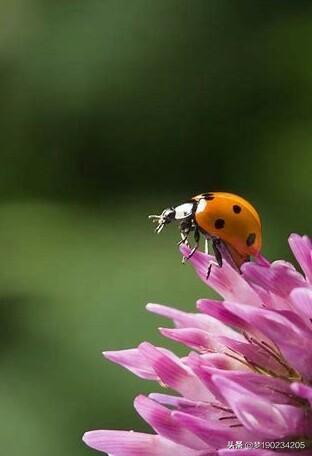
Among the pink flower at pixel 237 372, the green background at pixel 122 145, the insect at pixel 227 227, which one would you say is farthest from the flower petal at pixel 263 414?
the green background at pixel 122 145

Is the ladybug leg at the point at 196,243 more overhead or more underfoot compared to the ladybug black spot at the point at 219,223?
more underfoot

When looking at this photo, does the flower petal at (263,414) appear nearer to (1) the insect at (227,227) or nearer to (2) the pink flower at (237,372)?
(2) the pink flower at (237,372)

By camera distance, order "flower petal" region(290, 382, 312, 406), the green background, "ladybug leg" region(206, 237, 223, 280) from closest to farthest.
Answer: "flower petal" region(290, 382, 312, 406)
"ladybug leg" region(206, 237, 223, 280)
the green background

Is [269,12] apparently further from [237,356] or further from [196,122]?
[237,356]

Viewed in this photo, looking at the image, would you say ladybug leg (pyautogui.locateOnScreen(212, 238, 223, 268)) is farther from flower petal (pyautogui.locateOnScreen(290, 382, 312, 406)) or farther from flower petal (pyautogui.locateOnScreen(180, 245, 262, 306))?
flower petal (pyautogui.locateOnScreen(290, 382, 312, 406))

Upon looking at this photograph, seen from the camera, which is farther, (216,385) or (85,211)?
(85,211)

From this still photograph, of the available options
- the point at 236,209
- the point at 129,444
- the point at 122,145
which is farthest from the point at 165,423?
the point at 122,145

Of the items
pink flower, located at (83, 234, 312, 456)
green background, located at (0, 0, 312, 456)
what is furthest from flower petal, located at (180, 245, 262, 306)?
green background, located at (0, 0, 312, 456)

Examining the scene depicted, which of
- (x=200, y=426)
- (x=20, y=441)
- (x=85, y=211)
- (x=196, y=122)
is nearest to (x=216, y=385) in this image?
(x=200, y=426)
